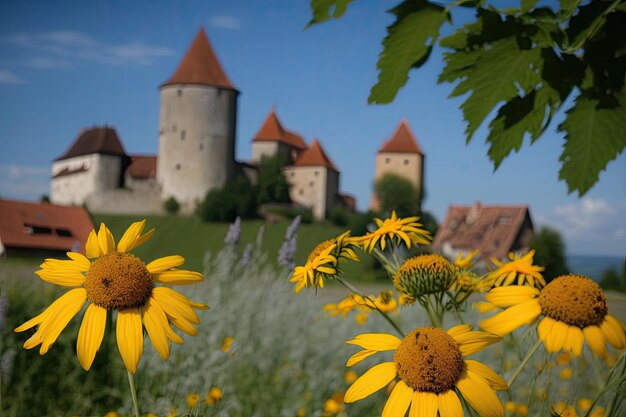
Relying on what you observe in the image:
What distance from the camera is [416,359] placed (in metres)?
0.80

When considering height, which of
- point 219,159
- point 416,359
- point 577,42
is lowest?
point 416,359

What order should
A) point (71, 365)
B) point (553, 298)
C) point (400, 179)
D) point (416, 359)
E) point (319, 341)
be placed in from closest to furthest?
point (416, 359) → point (553, 298) → point (71, 365) → point (319, 341) → point (400, 179)

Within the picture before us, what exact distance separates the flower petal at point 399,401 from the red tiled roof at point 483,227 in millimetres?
24499

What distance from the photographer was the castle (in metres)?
45.9

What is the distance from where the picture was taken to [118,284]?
86cm

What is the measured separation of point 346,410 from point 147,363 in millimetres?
943

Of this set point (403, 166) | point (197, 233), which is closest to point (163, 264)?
point (197, 233)

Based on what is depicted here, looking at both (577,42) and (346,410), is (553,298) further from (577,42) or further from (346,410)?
(346,410)

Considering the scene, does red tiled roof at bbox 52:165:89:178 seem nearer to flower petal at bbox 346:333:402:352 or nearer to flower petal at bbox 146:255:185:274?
flower petal at bbox 146:255:185:274

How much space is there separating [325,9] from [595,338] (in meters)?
0.61

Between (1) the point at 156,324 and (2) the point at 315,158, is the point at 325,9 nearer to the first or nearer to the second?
(1) the point at 156,324

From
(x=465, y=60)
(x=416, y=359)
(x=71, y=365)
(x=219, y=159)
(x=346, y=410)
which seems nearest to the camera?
(x=416, y=359)

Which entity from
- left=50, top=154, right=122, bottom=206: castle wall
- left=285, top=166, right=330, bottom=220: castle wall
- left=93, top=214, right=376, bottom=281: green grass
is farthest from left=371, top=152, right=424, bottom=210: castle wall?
left=50, top=154, right=122, bottom=206: castle wall

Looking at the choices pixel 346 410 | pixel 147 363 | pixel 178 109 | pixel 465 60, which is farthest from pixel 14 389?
pixel 178 109
